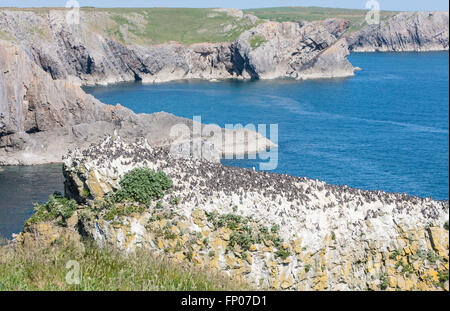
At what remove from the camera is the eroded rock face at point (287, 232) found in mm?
24703

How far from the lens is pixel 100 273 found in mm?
14133

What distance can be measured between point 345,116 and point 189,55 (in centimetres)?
8863

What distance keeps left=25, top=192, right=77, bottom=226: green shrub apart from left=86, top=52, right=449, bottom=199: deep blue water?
4227 centimetres

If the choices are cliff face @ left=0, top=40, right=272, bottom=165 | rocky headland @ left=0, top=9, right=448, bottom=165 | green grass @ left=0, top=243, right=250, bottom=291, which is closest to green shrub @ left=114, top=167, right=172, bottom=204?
green grass @ left=0, top=243, right=250, bottom=291

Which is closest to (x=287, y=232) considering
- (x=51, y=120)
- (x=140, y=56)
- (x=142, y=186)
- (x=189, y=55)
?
(x=142, y=186)

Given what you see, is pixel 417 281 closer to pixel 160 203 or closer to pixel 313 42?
pixel 160 203

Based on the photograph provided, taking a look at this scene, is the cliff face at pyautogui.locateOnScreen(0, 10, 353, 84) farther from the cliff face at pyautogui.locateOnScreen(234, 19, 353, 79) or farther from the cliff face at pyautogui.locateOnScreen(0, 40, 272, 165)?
the cliff face at pyautogui.locateOnScreen(0, 40, 272, 165)

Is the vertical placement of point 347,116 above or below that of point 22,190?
above

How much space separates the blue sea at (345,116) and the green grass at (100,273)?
3648 centimetres

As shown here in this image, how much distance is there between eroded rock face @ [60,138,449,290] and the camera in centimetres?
2470

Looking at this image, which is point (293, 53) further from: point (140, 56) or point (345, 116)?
point (345, 116)

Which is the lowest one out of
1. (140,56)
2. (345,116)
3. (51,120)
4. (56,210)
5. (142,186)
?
(345,116)

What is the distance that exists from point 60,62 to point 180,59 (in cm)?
4742

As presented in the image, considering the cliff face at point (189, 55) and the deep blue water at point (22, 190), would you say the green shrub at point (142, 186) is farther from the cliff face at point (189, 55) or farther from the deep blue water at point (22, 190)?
the cliff face at point (189, 55)
